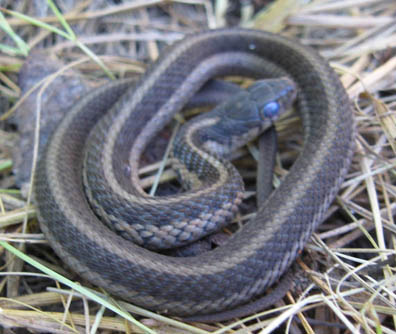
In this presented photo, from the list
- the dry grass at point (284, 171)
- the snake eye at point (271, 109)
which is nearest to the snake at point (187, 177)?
the snake eye at point (271, 109)

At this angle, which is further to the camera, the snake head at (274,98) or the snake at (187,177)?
the snake head at (274,98)

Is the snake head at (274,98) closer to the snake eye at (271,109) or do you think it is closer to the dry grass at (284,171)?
the snake eye at (271,109)

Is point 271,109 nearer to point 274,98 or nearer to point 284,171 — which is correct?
point 274,98

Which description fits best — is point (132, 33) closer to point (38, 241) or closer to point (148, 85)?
point (148, 85)

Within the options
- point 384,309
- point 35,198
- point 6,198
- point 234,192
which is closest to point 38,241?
point 35,198

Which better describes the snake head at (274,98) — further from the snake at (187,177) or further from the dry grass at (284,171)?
the dry grass at (284,171)
